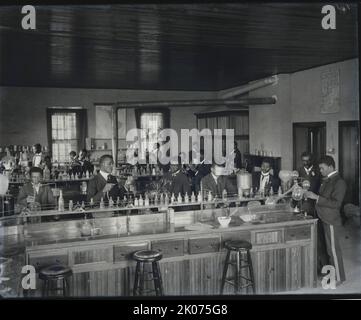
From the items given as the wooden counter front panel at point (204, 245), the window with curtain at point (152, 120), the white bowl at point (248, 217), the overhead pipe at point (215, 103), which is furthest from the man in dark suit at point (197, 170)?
the window with curtain at point (152, 120)

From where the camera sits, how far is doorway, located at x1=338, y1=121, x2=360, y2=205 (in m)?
7.15

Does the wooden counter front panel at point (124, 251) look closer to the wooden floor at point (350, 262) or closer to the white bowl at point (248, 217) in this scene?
the white bowl at point (248, 217)

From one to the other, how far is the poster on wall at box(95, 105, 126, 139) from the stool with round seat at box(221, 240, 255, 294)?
669cm

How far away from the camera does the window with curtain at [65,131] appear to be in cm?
1060

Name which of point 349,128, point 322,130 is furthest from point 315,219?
point 322,130

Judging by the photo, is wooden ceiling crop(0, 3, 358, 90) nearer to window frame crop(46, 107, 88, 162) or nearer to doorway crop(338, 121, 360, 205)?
doorway crop(338, 121, 360, 205)

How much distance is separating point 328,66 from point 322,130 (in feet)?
4.01

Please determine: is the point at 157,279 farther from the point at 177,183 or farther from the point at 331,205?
the point at 331,205

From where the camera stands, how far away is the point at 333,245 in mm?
5074

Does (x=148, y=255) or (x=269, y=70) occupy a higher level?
(x=269, y=70)

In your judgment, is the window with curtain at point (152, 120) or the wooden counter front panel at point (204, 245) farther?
the window with curtain at point (152, 120)

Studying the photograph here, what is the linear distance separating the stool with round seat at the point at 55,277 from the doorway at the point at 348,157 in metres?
4.72

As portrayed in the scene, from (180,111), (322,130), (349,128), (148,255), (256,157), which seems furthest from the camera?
(180,111)
